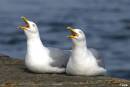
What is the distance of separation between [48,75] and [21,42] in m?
16.8

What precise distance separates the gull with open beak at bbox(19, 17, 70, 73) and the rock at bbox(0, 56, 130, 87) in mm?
121

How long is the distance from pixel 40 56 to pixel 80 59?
0.60 metres

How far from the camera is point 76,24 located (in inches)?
1288

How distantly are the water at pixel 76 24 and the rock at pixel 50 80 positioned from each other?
946 centimetres

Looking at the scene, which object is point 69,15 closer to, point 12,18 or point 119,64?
point 12,18

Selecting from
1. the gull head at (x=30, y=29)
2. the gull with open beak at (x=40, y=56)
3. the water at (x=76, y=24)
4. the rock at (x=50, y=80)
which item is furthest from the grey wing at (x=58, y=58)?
the water at (x=76, y=24)

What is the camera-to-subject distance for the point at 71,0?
4322 cm

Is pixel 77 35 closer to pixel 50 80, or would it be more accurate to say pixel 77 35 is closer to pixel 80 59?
pixel 80 59

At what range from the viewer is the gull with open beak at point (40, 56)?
38.4 ft

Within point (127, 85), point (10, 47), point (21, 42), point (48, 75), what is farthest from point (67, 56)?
point (21, 42)

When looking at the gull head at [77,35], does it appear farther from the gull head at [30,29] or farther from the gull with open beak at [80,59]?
the gull head at [30,29]

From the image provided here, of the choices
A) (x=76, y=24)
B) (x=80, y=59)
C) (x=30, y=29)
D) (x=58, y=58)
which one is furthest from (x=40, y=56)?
(x=76, y=24)

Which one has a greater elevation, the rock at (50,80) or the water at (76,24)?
the water at (76,24)

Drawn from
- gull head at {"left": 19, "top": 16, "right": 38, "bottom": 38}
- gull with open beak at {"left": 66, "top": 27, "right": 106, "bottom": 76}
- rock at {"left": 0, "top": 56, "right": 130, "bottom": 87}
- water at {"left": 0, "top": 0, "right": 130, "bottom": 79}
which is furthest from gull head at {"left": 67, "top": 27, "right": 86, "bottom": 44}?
water at {"left": 0, "top": 0, "right": 130, "bottom": 79}
